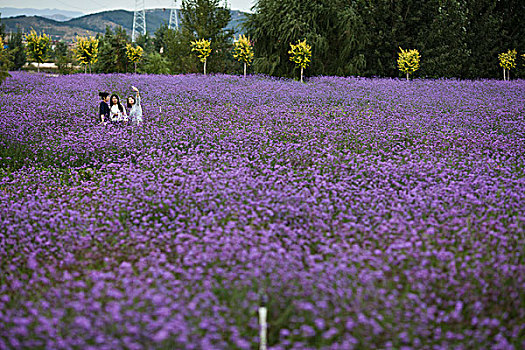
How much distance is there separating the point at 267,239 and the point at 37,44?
23650 mm

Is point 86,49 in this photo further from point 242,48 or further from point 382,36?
point 382,36

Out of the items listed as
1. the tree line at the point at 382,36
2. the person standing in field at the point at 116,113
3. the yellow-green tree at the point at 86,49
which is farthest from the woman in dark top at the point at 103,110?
the yellow-green tree at the point at 86,49

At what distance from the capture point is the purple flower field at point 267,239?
253 cm

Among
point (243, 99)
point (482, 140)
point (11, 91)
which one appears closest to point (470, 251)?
point (482, 140)

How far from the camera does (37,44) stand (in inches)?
884

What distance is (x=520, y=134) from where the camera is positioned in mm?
7617

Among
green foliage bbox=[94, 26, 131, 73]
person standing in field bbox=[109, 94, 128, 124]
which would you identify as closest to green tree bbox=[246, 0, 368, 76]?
green foliage bbox=[94, 26, 131, 73]

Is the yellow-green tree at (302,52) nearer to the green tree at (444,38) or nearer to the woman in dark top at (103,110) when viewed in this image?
the green tree at (444,38)

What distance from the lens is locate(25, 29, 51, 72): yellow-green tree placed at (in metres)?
22.0

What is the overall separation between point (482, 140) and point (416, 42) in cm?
1704

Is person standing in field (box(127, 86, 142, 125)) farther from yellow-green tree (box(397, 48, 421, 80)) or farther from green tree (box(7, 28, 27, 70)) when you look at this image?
green tree (box(7, 28, 27, 70))

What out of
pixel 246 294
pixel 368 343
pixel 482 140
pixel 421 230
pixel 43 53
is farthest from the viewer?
pixel 43 53

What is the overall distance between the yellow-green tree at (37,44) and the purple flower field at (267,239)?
1598cm

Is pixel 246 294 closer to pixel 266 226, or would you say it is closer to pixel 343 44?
pixel 266 226
